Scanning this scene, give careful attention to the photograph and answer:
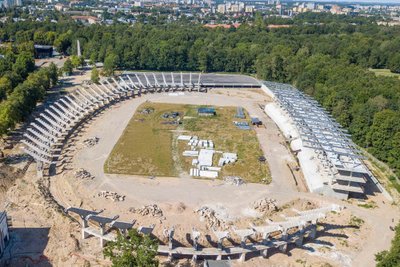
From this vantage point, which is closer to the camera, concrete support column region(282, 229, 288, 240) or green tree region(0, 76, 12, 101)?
concrete support column region(282, 229, 288, 240)

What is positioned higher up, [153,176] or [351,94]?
[351,94]

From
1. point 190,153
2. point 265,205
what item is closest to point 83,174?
point 190,153

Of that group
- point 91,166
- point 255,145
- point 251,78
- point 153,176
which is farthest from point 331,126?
point 251,78

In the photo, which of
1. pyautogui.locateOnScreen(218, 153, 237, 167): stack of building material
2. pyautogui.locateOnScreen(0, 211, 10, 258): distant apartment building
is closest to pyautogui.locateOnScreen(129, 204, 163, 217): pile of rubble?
pyautogui.locateOnScreen(0, 211, 10, 258): distant apartment building

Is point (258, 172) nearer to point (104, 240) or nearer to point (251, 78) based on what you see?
point (104, 240)

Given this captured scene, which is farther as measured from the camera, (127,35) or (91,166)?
(127,35)

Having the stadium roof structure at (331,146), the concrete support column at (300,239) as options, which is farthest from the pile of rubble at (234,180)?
the concrete support column at (300,239)

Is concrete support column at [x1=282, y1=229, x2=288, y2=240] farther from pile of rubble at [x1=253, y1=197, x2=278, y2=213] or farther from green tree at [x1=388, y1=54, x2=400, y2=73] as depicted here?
green tree at [x1=388, y1=54, x2=400, y2=73]

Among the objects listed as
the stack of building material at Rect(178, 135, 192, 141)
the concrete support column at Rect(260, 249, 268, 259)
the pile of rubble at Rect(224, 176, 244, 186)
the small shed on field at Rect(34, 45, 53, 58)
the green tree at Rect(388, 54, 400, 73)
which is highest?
the small shed on field at Rect(34, 45, 53, 58)

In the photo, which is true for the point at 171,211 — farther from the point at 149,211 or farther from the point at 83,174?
the point at 83,174
